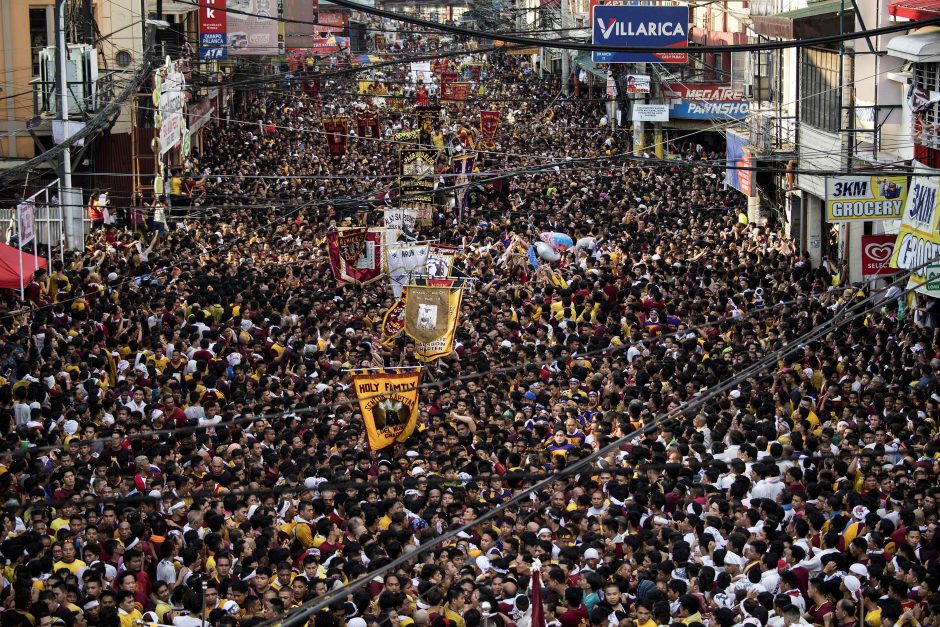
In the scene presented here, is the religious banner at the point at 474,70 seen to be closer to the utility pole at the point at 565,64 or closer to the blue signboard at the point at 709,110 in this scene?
the utility pole at the point at 565,64

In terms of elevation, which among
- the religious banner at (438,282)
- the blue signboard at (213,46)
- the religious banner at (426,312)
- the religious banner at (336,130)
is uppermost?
the blue signboard at (213,46)

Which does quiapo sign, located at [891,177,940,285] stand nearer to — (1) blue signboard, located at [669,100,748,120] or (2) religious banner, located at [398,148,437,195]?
(2) religious banner, located at [398,148,437,195]

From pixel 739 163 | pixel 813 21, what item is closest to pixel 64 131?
pixel 739 163

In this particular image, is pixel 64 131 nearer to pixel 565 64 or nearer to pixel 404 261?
pixel 404 261

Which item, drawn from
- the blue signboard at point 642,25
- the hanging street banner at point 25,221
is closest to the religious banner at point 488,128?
the blue signboard at point 642,25

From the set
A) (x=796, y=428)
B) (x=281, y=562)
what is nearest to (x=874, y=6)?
(x=796, y=428)

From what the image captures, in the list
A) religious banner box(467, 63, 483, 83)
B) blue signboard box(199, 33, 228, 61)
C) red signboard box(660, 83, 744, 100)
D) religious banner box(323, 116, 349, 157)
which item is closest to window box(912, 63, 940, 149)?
red signboard box(660, 83, 744, 100)

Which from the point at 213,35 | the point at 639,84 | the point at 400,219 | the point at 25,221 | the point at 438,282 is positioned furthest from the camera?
the point at 213,35
